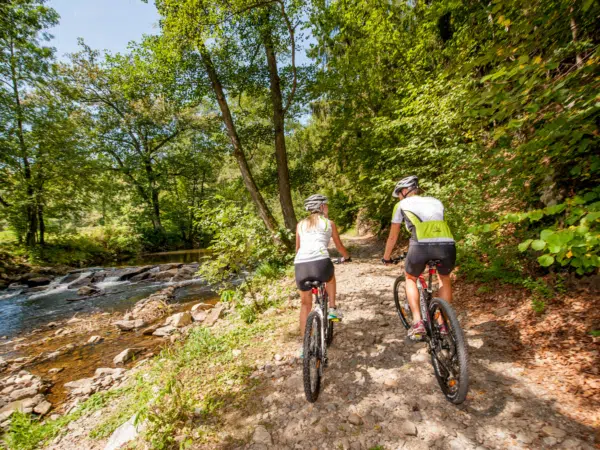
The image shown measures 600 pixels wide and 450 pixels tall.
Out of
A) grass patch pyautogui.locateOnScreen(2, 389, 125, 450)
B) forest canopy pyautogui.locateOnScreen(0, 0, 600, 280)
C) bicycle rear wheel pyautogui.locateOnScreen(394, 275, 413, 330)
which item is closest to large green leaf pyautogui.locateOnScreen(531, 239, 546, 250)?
forest canopy pyautogui.locateOnScreen(0, 0, 600, 280)

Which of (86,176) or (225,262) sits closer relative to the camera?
(225,262)

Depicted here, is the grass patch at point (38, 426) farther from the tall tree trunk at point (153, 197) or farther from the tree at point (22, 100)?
the tall tree trunk at point (153, 197)

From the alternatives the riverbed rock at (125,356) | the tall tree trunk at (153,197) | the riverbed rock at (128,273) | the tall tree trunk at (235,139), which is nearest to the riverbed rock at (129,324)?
the riverbed rock at (125,356)

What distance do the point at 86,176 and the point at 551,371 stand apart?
26.6 metres

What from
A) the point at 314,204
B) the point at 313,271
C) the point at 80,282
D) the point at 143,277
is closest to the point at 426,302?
the point at 313,271

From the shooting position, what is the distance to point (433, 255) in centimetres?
308

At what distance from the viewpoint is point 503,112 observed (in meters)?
3.06

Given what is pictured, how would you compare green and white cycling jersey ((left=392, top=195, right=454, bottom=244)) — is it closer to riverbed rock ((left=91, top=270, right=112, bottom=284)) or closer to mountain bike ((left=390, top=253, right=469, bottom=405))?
mountain bike ((left=390, top=253, right=469, bottom=405))

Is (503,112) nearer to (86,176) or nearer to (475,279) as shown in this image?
(475,279)

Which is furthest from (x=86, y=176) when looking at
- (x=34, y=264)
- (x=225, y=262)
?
(x=225, y=262)

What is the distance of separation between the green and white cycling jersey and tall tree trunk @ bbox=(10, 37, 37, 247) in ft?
76.0

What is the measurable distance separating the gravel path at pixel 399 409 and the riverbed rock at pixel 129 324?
5349 millimetres

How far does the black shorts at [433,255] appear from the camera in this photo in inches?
121

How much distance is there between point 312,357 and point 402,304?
2106mm
